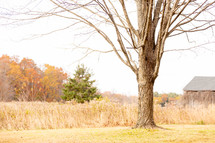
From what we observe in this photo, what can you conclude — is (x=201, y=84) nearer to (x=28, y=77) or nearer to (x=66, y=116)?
(x=66, y=116)

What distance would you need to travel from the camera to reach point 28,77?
33.6m

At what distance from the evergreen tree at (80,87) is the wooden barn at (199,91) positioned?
932 cm

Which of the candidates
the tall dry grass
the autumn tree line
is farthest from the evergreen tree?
the tall dry grass

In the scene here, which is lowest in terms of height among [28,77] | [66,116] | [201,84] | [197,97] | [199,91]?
[66,116]

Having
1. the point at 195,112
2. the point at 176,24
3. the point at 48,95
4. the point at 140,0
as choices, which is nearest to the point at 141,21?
the point at 140,0

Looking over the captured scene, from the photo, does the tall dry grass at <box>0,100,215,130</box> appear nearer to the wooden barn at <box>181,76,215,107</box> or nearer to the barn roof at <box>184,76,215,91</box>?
the wooden barn at <box>181,76,215,107</box>

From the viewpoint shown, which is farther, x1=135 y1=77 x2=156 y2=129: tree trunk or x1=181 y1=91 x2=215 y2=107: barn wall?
x1=181 y1=91 x2=215 y2=107: barn wall

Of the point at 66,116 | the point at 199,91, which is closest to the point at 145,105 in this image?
the point at 66,116

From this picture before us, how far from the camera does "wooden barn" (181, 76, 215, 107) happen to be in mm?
21453

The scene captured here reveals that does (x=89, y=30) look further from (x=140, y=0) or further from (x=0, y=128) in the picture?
(x=0, y=128)

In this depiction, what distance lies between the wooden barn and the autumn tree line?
16468 millimetres

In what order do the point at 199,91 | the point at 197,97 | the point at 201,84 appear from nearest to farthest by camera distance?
the point at 197,97 → the point at 199,91 → the point at 201,84

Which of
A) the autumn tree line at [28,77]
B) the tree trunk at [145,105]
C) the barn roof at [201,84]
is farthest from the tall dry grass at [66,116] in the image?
the autumn tree line at [28,77]

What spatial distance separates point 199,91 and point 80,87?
12320 millimetres
